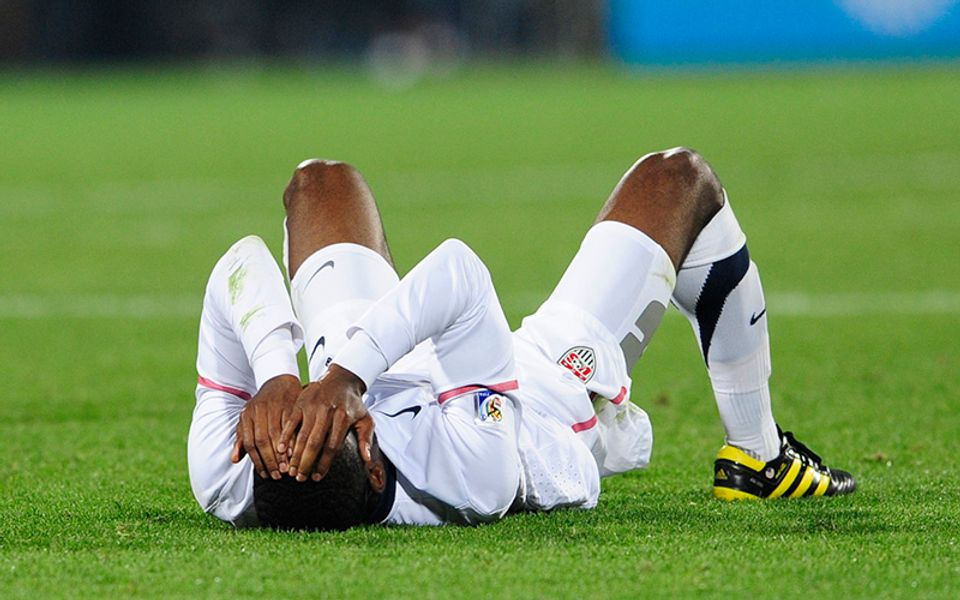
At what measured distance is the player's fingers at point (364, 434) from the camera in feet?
12.3

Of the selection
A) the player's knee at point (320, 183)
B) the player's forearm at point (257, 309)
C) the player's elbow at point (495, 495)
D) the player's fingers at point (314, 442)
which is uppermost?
the player's knee at point (320, 183)

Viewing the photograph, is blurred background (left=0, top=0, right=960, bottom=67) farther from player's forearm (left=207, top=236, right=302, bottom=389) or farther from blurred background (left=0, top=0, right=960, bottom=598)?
player's forearm (left=207, top=236, right=302, bottom=389)

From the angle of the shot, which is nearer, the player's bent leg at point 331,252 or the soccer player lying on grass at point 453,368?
the soccer player lying on grass at point 453,368

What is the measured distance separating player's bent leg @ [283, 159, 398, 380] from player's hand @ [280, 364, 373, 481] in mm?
584

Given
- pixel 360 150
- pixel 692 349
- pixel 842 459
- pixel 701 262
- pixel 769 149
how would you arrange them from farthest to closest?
pixel 360 150 → pixel 769 149 → pixel 692 349 → pixel 842 459 → pixel 701 262

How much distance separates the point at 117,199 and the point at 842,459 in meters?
10.3

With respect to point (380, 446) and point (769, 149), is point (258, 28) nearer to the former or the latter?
point (769, 149)

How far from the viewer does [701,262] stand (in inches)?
182

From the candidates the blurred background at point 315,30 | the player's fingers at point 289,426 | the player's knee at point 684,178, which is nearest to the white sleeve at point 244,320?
the player's fingers at point 289,426

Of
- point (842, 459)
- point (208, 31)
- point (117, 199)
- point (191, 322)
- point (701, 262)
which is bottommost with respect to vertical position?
point (208, 31)

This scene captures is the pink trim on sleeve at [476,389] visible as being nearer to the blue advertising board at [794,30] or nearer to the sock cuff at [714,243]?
the sock cuff at [714,243]

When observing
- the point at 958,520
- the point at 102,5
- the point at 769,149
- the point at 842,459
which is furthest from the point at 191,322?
the point at 102,5

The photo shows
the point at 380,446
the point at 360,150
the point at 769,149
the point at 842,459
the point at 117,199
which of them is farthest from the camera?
the point at 360,150

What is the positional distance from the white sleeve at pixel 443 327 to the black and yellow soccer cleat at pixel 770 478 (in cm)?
82
